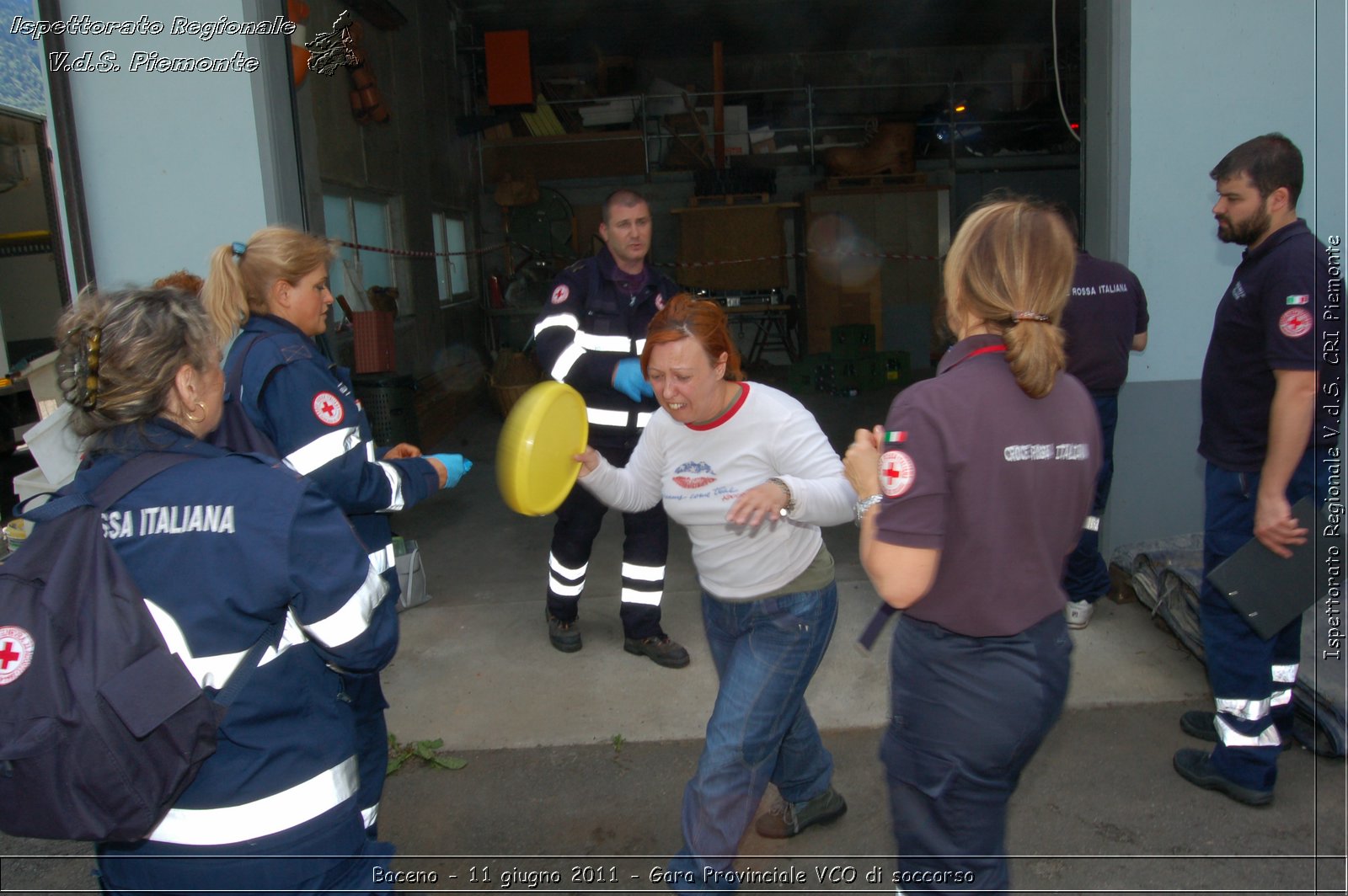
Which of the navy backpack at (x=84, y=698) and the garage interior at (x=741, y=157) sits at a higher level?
the garage interior at (x=741, y=157)

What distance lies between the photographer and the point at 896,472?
1.79 meters

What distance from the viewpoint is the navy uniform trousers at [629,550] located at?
4391mm

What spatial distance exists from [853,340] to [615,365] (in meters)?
8.33

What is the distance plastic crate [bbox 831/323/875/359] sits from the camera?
1209cm

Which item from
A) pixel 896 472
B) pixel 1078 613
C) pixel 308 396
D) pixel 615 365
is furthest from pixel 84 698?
pixel 1078 613

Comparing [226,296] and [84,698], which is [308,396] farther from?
[84,698]

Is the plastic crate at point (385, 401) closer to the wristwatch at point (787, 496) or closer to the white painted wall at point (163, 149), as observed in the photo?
the white painted wall at point (163, 149)

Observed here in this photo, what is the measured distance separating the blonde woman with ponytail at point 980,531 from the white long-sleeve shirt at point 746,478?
0.59 m

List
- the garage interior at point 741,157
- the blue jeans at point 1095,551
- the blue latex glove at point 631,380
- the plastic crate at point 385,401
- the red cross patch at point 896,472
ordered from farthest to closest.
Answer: the garage interior at point 741,157 < the plastic crate at point 385,401 < the blue jeans at point 1095,551 < the blue latex glove at point 631,380 < the red cross patch at point 896,472

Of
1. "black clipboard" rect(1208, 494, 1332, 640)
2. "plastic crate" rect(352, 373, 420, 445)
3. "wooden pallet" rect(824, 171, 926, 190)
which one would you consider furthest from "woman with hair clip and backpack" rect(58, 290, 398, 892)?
"wooden pallet" rect(824, 171, 926, 190)

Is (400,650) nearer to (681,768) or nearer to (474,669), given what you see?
(474,669)

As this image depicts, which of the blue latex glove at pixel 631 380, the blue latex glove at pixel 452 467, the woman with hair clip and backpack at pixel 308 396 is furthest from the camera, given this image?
the blue latex glove at pixel 631 380

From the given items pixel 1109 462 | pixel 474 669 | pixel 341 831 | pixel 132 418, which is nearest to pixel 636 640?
pixel 474 669

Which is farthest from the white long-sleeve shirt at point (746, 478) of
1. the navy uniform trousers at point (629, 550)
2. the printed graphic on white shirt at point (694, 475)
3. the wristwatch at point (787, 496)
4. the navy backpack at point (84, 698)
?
the navy uniform trousers at point (629, 550)
